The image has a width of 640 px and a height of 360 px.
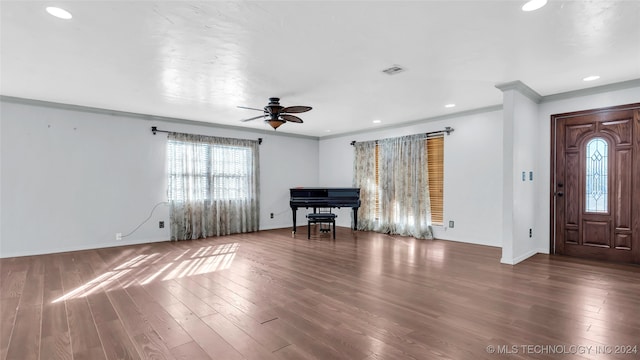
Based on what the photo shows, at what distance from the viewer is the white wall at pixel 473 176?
5.38 meters

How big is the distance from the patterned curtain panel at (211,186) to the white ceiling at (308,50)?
5.49ft

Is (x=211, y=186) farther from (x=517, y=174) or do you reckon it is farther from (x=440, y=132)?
(x=517, y=174)

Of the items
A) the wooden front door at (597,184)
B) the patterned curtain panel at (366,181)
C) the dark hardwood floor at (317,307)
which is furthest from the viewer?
the patterned curtain panel at (366,181)

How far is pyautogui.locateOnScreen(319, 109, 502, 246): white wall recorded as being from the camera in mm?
5379

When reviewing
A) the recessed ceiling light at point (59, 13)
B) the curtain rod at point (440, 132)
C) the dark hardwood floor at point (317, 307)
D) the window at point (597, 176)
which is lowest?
the dark hardwood floor at point (317, 307)

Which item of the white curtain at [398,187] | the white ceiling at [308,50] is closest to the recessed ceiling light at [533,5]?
the white ceiling at [308,50]

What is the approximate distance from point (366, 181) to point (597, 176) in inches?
165

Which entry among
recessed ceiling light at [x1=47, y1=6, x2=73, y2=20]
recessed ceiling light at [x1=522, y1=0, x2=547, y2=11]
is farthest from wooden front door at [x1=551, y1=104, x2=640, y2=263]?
recessed ceiling light at [x1=47, y1=6, x2=73, y2=20]

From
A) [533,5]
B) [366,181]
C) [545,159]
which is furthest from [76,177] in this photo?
[545,159]

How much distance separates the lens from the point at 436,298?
3.01 metres

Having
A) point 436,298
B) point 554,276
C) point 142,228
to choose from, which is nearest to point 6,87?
point 142,228

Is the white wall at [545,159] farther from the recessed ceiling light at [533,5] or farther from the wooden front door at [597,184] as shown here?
the recessed ceiling light at [533,5]

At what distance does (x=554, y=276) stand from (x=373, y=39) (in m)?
3.47

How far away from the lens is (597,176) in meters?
4.40
